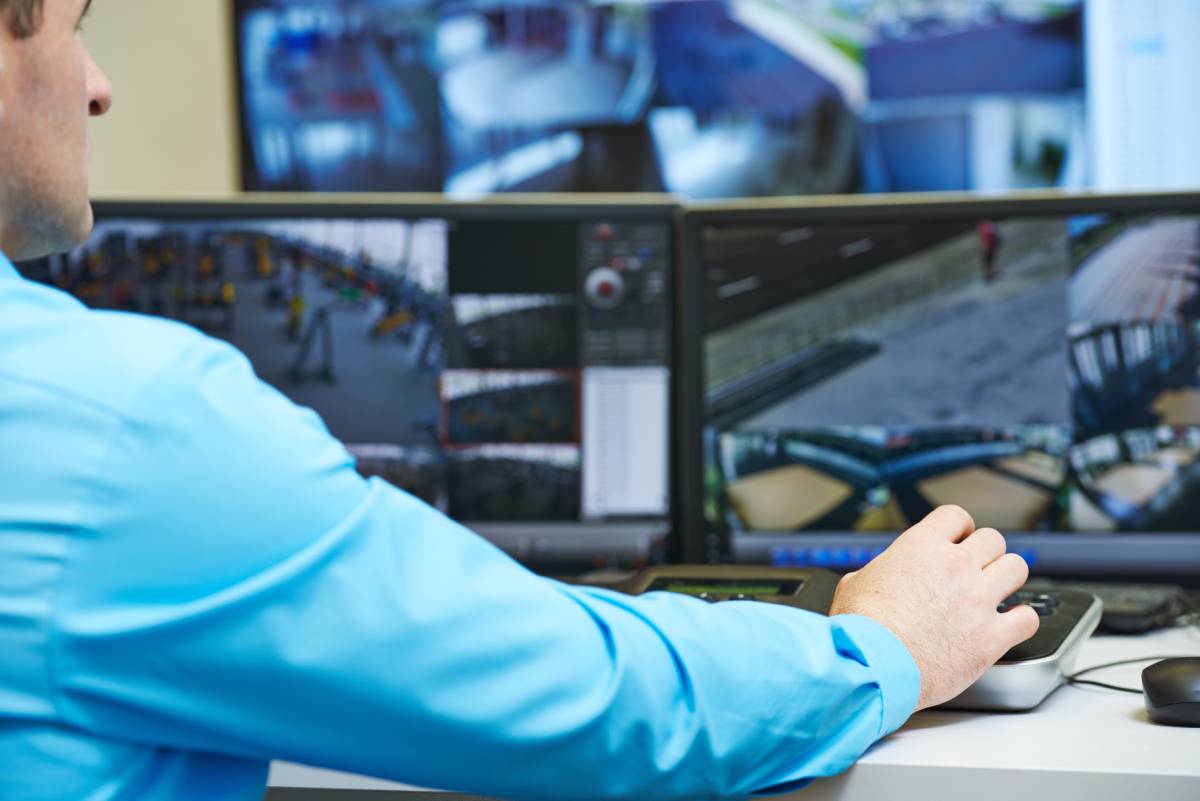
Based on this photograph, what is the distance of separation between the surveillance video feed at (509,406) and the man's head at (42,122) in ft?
1.91

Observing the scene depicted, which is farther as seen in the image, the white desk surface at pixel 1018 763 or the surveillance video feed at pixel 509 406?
the surveillance video feed at pixel 509 406

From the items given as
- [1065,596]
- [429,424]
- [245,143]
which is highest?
[245,143]

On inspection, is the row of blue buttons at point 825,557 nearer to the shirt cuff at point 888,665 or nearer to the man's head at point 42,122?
the shirt cuff at point 888,665

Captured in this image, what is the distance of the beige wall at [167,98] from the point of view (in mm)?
2658

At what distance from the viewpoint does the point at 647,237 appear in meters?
1.25

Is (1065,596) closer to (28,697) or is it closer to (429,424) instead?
(429,424)

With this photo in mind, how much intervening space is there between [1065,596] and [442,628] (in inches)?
24.4

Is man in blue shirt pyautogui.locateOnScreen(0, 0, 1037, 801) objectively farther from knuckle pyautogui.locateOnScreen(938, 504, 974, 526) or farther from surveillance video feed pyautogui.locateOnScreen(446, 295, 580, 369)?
surveillance video feed pyautogui.locateOnScreen(446, 295, 580, 369)

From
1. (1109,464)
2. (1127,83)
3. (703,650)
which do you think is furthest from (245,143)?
(703,650)

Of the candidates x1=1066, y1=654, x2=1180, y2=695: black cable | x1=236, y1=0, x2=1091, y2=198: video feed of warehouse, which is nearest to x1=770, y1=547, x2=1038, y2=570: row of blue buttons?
x1=1066, y1=654, x2=1180, y2=695: black cable

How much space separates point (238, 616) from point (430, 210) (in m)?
0.76

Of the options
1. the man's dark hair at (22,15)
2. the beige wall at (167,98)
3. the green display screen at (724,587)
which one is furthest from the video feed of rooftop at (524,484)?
the beige wall at (167,98)

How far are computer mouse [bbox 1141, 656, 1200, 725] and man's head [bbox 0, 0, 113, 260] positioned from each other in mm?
730

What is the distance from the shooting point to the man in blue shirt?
0.51 metres
